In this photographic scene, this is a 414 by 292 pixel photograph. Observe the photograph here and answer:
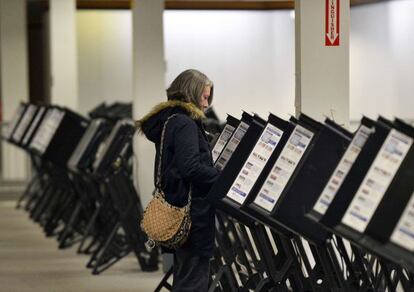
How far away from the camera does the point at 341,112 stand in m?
8.21

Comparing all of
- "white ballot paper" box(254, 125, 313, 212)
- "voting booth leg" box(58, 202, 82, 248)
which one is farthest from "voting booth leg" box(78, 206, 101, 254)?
"white ballot paper" box(254, 125, 313, 212)

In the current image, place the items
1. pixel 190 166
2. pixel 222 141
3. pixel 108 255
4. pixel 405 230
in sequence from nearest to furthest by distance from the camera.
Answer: pixel 405 230, pixel 190 166, pixel 222 141, pixel 108 255

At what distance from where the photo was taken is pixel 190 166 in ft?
21.7

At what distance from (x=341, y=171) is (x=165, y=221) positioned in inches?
64.1

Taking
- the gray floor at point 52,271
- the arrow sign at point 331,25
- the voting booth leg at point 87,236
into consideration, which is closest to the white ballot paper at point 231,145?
the arrow sign at point 331,25

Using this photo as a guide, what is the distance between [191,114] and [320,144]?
1.19 m

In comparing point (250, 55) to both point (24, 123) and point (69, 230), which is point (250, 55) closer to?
point (24, 123)

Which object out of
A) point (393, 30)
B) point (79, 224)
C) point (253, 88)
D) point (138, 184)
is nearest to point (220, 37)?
point (253, 88)

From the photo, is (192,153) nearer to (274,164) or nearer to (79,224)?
(274,164)

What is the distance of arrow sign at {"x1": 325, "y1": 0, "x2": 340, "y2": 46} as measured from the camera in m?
8.19

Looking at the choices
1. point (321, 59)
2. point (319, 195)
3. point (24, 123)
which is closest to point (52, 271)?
point (321, 59)

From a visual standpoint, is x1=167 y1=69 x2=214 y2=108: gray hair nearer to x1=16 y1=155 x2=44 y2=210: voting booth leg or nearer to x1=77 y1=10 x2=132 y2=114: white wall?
x1=16 y1=155 x2=44 y2=210: voting booth leg

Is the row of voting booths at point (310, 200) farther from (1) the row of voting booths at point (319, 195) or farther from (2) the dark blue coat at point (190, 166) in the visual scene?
(2) the dark blue coat at point (190, 166)

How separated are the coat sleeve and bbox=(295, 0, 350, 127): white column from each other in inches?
64.6
